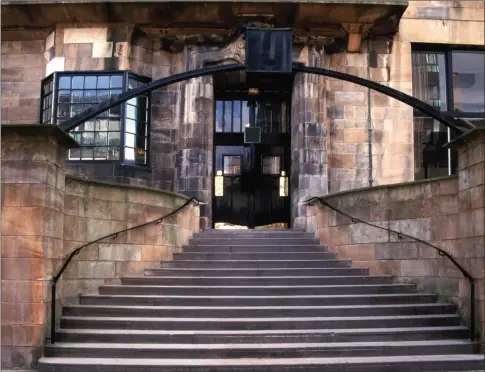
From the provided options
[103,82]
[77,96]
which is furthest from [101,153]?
[103,82]

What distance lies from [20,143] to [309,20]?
28.2 ft

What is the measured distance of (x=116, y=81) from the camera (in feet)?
44.2

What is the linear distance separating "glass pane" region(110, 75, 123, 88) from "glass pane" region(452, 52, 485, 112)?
8644 mm

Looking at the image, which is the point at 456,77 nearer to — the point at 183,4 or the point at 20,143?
the point at 183,4

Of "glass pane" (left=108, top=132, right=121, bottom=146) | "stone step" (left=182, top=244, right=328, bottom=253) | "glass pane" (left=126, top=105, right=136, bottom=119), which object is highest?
"glass pane" (left=126, top=105, right=136, bottom=119)

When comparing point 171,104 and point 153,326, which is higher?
point 171,104

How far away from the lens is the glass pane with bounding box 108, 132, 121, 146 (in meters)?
13.3

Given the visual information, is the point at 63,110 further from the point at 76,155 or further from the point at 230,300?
the point at 230,300

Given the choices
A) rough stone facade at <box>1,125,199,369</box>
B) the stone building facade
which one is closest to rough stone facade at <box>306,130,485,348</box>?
the stone building facade

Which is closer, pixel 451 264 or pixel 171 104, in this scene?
pixel 451 264

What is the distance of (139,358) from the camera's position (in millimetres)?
7215

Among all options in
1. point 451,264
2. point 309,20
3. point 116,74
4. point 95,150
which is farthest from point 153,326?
point 309,20

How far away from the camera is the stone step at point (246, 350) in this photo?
727cm

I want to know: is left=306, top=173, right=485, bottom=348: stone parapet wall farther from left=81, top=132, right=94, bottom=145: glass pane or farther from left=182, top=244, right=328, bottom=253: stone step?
left=81, top=132, right=94, bottom=145: glass pane
